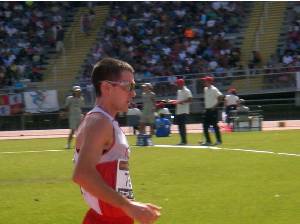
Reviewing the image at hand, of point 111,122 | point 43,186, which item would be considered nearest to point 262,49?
point 43,186

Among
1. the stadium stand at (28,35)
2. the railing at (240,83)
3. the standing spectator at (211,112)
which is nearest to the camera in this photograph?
the standing spectator at (211,112)

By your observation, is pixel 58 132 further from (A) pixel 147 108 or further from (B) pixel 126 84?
(B) pixel 126 84

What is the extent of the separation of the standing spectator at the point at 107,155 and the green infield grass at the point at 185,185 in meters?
4.72

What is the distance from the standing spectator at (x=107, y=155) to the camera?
4250 millimetres

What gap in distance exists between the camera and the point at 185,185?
12.6m

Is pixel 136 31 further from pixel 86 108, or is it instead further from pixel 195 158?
pixel 195 158

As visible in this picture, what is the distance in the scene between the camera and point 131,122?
2812 cm

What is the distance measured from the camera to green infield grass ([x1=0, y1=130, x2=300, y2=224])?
9.78 metres

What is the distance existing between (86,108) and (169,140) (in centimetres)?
1006

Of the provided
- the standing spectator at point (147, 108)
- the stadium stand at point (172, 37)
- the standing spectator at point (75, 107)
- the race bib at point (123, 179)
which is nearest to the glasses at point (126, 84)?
the race bib at point (123, 179)

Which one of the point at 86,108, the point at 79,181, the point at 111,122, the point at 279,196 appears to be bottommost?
the point at 86,108

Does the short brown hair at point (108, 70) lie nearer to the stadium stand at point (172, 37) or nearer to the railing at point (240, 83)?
the railing at point (240, 83)

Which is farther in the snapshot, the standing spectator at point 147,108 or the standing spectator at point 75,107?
the standing spectator at point 147,108

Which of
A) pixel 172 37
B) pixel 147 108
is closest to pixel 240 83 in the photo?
pixel 172 37
